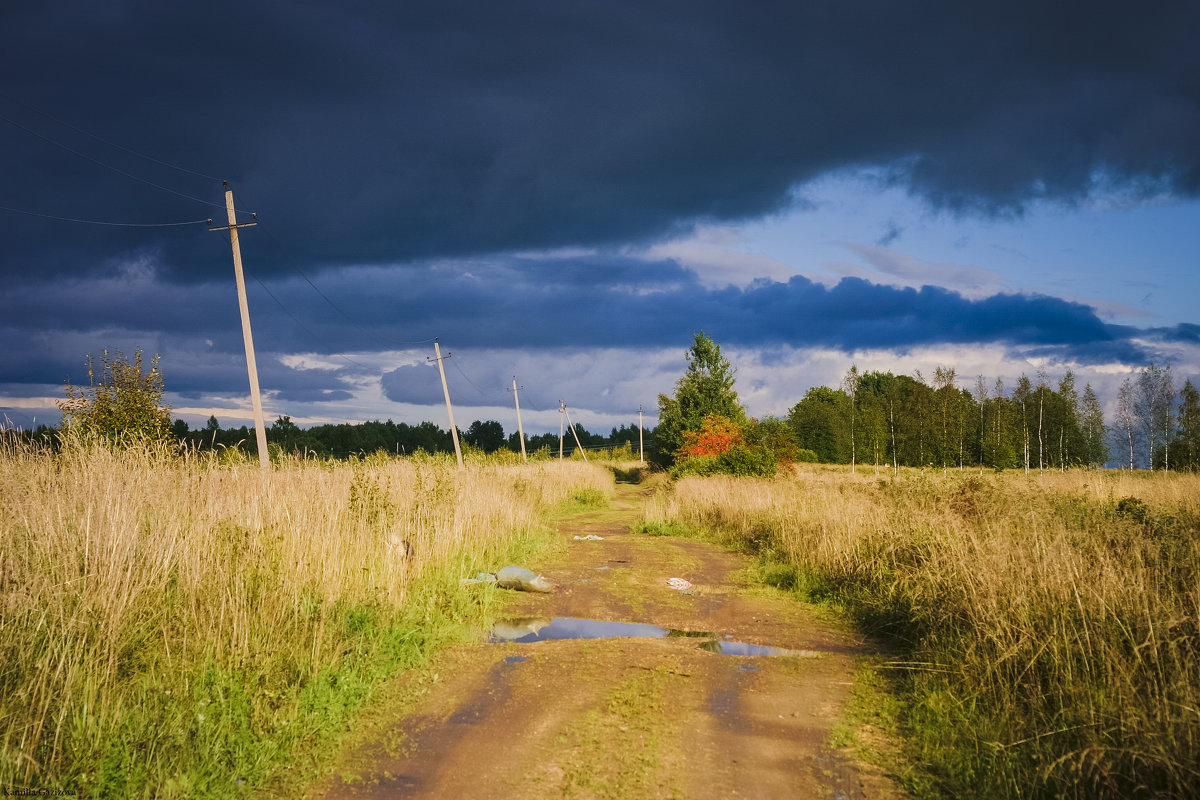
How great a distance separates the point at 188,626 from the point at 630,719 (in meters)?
3.67

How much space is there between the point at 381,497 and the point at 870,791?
8.48 metres

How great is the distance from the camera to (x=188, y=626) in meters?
5.41

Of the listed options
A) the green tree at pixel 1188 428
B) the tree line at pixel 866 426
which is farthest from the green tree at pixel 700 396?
the green tree at pixel 1188 428

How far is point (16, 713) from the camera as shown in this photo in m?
4.06

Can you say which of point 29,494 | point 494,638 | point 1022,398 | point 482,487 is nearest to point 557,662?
point 494,638

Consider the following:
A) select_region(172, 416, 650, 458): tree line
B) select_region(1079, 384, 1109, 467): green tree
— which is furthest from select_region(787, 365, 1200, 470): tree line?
select_region(172, 416, 650, 458): tree line

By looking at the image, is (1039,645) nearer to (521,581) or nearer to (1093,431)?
(521,581)

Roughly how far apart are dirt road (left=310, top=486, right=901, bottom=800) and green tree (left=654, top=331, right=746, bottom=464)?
34.2 meters

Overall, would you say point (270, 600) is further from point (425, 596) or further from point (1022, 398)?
point (1022, 398)

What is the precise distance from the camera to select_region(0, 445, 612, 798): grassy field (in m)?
4.13

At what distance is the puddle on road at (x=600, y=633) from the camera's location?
23.8 ft

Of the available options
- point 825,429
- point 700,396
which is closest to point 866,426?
point 825,429

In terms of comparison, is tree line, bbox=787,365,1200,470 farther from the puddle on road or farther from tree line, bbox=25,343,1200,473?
the puddle on road

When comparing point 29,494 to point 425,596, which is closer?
point 29,494
